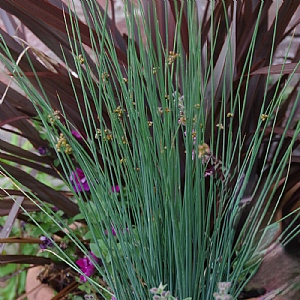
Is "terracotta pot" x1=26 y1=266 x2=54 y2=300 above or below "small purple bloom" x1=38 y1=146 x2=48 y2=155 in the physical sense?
below

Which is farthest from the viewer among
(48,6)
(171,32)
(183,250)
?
(171,32)

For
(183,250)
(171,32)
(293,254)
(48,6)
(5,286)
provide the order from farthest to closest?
1. (5,286)
2. (171,32)
3. (293,254)
4. (48,6)
5. (183,250)

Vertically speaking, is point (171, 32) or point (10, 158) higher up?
point (171, 32)

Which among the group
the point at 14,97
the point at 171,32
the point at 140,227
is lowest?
the point at 140,227

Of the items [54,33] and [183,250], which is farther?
[54,33]

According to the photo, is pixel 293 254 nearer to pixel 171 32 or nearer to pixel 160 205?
pixel 160 205

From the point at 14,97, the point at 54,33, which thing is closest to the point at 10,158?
the point at 14,97

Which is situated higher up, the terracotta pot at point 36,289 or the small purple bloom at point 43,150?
the small purple bloom at point 43,150

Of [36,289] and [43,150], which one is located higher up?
[43,150]
